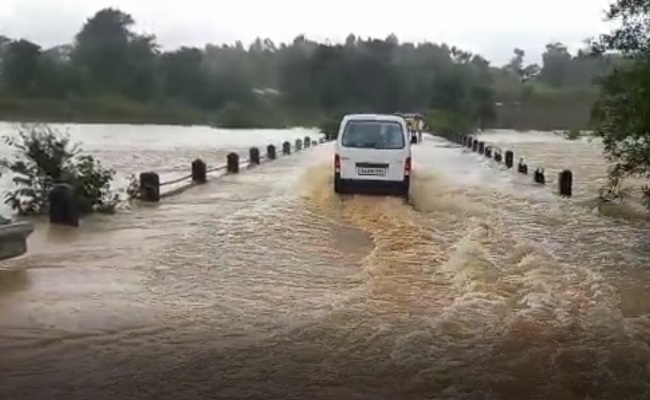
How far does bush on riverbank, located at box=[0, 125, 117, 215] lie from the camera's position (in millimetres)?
17688

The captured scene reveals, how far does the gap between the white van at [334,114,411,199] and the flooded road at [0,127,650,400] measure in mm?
2926

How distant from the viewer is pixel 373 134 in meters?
21.4

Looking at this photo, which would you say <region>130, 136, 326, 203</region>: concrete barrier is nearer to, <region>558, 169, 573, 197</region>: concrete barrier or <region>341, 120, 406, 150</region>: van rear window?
<region>341, 120, 406, 150</region>: van rear window

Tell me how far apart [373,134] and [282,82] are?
260ft

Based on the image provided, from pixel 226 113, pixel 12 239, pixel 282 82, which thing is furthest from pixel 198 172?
pixel 282 82

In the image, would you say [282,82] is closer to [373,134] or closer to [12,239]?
[373,134]

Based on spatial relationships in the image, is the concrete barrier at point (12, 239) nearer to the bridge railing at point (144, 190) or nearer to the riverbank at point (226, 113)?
the bridge railing at point (144, 190)

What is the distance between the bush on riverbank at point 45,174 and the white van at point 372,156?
505cm

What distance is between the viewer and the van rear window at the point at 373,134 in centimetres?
2128

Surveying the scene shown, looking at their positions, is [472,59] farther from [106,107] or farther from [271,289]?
[271,289]

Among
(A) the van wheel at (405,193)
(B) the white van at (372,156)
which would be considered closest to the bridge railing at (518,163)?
(A) the van wheel at (405,193)

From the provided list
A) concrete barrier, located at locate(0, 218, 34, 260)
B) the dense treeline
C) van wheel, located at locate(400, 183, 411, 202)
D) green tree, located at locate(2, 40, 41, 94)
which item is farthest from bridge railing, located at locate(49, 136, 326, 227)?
the dense treeline

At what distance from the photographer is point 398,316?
966 centimetres

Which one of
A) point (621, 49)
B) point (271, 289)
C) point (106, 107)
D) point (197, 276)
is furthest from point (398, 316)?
point (106, 107)
